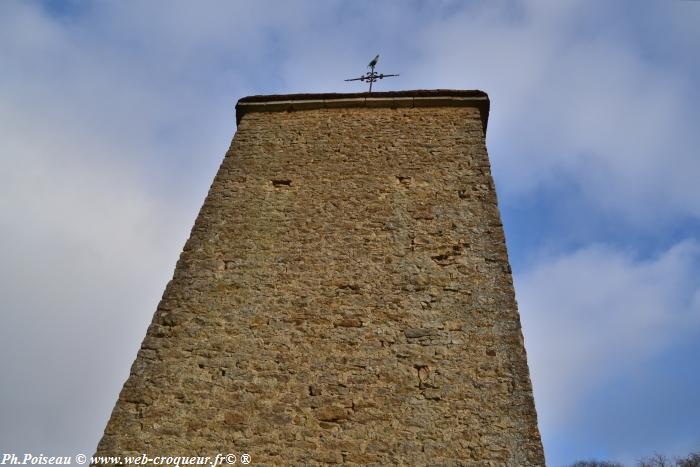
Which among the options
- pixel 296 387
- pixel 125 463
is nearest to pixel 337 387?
pixel 296 387

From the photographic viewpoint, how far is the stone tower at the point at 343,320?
3908 mm

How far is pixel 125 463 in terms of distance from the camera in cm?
387

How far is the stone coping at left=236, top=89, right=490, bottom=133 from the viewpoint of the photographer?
6.52 metres

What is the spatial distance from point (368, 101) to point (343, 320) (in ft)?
10.9

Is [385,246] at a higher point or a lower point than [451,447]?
higher

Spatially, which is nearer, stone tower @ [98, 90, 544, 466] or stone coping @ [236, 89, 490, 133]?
stone tower @ [98, 90, 544, 466]

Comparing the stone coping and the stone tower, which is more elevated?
the stone coping

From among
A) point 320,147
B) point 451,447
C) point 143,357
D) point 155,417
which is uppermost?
point 320,147

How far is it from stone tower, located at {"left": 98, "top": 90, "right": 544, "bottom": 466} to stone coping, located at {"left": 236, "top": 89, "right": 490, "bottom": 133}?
1.36ft

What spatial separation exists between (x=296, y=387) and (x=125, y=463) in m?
1.39

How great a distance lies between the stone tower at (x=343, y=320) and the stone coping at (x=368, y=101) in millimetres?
414

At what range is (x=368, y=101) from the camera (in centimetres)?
672

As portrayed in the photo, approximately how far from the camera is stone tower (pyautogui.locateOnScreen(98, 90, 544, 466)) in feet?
12.8

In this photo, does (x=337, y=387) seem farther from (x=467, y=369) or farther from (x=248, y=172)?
(x=248, y=172)
